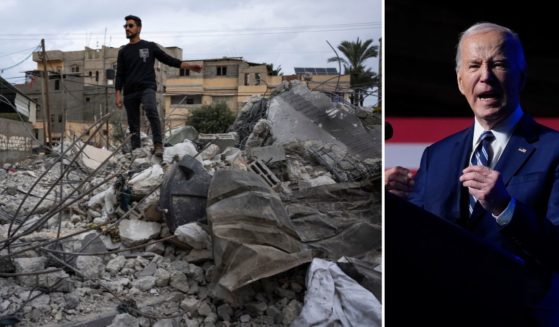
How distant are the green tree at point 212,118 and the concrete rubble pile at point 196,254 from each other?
28.8 feet

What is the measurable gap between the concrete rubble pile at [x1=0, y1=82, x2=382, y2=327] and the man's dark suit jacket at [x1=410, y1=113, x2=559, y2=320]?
122 cm

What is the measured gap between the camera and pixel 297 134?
5.31 metres

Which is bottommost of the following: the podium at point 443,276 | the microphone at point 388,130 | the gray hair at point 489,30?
the podium at point 443,276

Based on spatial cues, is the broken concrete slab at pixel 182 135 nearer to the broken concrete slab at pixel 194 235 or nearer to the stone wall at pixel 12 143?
the stone wall at pixel 12 143

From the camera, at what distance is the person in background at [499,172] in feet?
4.20

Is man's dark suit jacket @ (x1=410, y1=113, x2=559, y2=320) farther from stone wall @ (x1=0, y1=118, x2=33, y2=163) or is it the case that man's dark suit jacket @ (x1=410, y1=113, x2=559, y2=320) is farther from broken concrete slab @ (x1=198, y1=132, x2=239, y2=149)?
stone wall @ (x1=0, y1=118, x2=33, y2=163)

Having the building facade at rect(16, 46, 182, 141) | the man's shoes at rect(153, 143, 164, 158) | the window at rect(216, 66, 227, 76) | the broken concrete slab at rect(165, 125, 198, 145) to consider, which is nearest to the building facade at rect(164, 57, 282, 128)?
the window at rect(216, 66, 227, 76)

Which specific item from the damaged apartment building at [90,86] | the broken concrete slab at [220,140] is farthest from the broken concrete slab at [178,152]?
the broken concrete slab at [220,140]

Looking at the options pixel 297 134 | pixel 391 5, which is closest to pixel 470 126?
pixel 391 5

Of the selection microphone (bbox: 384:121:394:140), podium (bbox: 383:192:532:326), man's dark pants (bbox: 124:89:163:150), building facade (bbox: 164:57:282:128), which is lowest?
podium (bbox: 383:192:532:326)

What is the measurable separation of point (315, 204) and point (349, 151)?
4.74 feet

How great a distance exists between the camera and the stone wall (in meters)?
6.96

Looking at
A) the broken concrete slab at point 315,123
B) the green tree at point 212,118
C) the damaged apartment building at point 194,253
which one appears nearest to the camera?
the damaged apartment building at point 194,253

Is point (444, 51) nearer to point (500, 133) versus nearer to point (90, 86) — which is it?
point (500, 133)
